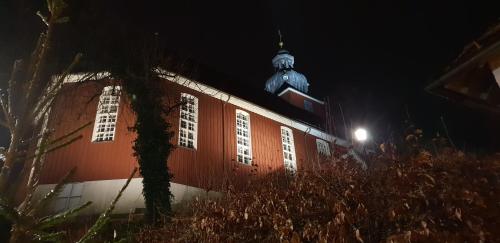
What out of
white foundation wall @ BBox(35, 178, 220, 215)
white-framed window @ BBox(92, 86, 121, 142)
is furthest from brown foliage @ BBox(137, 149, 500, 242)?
white-framed window @ BBox(92, 86, 121, 142)

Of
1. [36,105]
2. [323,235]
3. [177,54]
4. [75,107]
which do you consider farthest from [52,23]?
[177,54]

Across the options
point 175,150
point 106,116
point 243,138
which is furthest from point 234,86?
point 106,116

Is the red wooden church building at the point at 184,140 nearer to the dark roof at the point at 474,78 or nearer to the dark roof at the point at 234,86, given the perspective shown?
the dark roof at the point at 234,86

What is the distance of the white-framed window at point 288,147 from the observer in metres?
20.6

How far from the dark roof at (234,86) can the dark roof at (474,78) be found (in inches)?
467

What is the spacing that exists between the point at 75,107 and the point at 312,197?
11868 millimetres

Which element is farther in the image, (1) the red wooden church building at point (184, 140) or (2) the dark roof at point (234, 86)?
(2) the dark roof at point (234, 86)

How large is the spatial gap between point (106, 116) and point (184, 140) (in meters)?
3.53

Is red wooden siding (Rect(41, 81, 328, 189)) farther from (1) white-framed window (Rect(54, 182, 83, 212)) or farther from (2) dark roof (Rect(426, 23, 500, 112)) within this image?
(2) dark roof (Rect(426, 23, 500, 112))

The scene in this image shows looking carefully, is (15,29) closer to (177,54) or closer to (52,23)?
(177,54)

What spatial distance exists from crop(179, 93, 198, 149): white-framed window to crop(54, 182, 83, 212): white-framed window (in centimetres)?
445

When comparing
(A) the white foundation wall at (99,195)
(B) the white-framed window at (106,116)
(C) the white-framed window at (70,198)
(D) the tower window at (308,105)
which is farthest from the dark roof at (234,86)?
(C) the white-framed window at (70,198)

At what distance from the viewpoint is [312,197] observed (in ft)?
25.1

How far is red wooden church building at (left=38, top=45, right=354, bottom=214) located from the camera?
43.8 ft
